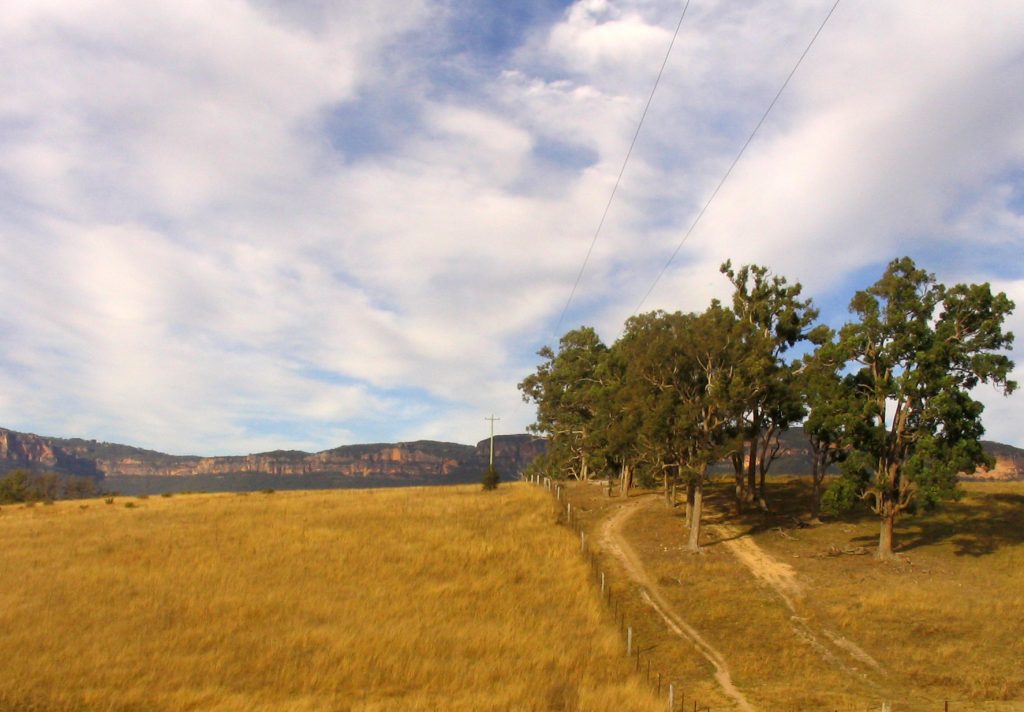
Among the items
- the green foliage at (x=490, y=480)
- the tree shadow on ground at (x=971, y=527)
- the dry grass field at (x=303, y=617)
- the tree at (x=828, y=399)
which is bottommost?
the dry grass field at (x=303, y=617)

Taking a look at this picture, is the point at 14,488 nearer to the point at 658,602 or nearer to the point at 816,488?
the point at 658,602

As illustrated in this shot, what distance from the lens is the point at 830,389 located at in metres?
43.3

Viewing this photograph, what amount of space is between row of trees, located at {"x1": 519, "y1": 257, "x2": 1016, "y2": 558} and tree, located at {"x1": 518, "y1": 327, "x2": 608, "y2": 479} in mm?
22532

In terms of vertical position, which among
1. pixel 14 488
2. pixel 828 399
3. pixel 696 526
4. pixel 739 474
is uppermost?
pixel 828 399

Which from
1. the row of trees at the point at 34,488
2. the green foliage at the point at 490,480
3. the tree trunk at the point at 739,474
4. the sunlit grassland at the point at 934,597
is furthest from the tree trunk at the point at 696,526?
the row of trees at the point at 34,488

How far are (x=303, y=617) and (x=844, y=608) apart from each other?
24.7m

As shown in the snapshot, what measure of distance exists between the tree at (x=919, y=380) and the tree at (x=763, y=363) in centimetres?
528

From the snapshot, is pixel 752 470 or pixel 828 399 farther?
pixel 752 470

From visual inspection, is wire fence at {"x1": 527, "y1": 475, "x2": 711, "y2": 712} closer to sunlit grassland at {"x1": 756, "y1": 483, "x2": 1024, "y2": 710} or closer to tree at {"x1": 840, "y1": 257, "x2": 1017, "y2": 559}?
sunlit grassland at {"x1": 756, "y1": 483, "x2": 1024, "y2": 710}

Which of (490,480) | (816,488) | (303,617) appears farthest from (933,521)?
(303,617)

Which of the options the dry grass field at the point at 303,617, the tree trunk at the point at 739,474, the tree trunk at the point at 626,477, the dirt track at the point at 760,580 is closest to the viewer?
the dry grass field at the point at 303,617

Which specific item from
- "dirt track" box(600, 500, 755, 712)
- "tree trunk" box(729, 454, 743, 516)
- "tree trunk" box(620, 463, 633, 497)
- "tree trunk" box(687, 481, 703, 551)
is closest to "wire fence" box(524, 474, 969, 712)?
"dirt track" box(600, 500, 755, 712)

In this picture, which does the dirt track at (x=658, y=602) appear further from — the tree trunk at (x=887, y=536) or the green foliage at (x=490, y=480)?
the green foliage at (x=490, y=480)

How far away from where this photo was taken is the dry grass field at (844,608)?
23.9 metres
